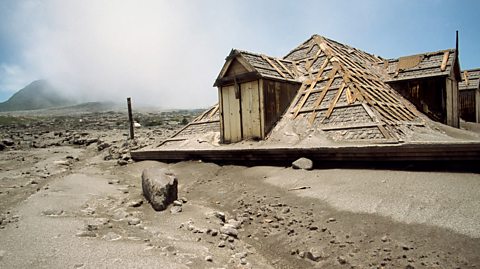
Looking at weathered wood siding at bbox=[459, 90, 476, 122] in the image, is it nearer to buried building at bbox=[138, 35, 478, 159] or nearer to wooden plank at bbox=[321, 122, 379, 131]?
buried building at bbox=[138, 35, 478, 159]

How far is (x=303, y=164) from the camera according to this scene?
8539mm

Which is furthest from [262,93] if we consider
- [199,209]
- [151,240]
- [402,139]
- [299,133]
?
[151,240]

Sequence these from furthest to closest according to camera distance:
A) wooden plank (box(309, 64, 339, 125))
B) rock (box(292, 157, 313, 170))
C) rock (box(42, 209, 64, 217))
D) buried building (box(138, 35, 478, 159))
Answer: wooden plank (box(309, 64, 339, 125)) → buried building (box(138, 35, 478, 159)) → rock (box(292, 157, 313, 170)) → rock (box(42, 209, 64, 217))

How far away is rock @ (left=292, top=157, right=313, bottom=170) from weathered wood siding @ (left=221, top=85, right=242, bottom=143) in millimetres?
4057

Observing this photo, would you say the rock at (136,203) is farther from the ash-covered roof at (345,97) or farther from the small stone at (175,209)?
the ash-covered roof at (345,97)

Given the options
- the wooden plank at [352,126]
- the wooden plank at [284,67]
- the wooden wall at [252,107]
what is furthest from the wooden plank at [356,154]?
the wooden plank at [284,67]

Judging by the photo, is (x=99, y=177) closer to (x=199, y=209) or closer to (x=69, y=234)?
Result: (x=199, y=209)

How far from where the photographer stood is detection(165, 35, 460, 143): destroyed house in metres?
10.7

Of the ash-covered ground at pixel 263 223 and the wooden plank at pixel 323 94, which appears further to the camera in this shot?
the wooden plank at pixel 323 94

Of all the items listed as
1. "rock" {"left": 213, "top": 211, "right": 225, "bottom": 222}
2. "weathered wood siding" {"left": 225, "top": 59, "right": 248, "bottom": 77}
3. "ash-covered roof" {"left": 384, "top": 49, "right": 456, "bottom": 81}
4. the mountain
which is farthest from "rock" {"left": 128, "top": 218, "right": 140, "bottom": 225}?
the mountain

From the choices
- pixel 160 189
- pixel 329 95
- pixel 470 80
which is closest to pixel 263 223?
pixel 160 189

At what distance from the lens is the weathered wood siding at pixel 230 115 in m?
12.5

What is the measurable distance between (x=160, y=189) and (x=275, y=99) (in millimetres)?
6706

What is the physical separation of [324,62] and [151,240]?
11150 mm
